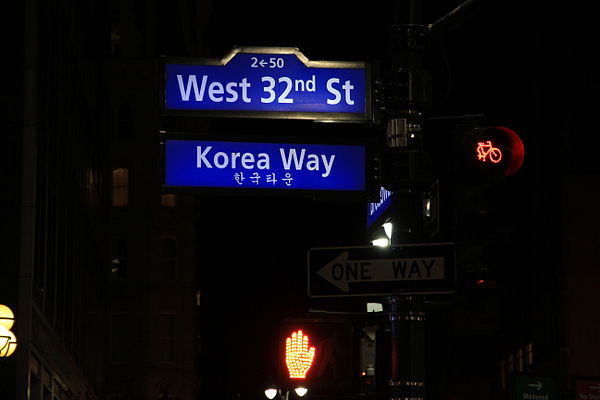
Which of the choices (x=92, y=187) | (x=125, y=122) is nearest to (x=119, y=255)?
(x=125, y=122)

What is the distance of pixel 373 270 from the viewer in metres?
9.83

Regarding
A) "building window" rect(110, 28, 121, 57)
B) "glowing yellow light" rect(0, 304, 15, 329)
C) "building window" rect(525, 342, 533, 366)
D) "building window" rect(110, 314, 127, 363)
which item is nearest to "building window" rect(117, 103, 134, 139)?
"building window" rect(110, 28, 121, 57)

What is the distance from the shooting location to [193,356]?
70250 mm

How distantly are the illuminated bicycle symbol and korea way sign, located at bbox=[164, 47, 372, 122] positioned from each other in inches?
61.4

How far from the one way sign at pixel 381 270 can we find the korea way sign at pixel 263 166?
0.71 meters

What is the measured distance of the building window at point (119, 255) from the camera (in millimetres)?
68438

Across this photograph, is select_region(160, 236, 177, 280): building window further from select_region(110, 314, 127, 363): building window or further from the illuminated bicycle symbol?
the illuminated bicycle symbol

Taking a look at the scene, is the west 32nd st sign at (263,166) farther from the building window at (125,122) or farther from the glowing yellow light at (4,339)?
the building window at (125,122)

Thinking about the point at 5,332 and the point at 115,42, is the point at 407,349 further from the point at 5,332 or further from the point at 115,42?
the point at 115,42

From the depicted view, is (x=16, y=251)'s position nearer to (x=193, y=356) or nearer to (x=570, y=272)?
(x=570, y=272)

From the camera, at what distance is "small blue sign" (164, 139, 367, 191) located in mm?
10344

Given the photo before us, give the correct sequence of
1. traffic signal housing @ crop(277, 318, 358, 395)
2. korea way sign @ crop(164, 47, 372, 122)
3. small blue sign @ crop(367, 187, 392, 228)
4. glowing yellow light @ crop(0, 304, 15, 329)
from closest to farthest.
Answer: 1. small blue sign @ crop(367, 187, 392, 228)
2. korea way sign @ crop(164, 47, 372, 122)
3. traffic signal housing @ crop(277, 318, 358, 395)
4. glowing yellow light @ crop(0, 304, 15, 329)

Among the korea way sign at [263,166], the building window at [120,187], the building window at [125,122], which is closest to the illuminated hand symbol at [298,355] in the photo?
the korea way sign at [263,166]

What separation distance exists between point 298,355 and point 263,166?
219 centimetres
